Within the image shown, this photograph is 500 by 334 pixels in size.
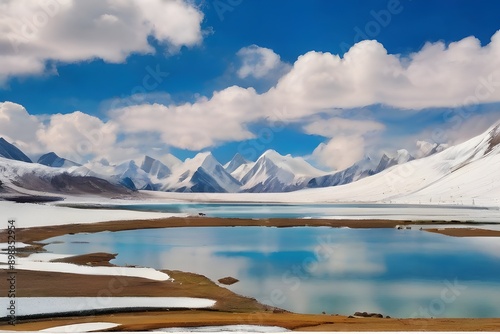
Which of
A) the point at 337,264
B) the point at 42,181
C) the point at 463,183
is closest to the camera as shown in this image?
the point at 337,264

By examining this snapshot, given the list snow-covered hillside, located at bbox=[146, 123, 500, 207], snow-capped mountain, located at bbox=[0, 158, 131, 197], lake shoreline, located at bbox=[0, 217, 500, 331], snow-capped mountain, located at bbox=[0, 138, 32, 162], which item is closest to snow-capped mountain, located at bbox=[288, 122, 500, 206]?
snow-covered hillside, located at bbox=[146, 123, 500, 207]

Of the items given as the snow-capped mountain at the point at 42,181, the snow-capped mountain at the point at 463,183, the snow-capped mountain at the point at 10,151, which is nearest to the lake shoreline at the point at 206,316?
the snow-capped mountain at the point at 463,183

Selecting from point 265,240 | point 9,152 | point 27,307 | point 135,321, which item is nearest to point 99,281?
point 27,307

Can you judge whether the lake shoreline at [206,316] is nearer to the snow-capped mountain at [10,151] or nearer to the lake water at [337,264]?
the lake water at [337,264]

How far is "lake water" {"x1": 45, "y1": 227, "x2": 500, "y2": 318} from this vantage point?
17.2 m

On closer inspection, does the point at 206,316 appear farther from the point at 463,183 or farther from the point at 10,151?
the point at 10,151

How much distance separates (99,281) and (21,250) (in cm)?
1108

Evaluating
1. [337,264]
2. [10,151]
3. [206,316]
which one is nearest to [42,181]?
[10,151]

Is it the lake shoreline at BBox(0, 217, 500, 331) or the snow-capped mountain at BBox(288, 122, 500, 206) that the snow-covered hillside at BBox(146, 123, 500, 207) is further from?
the lake shoreline at BBox(0, 217, 500, 331)

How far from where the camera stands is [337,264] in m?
25.0

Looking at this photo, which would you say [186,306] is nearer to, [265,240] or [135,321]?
[135,321]

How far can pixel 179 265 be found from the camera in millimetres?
24719

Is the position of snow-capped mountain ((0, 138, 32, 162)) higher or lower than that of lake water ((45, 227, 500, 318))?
higher

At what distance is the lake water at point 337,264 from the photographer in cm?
1722
